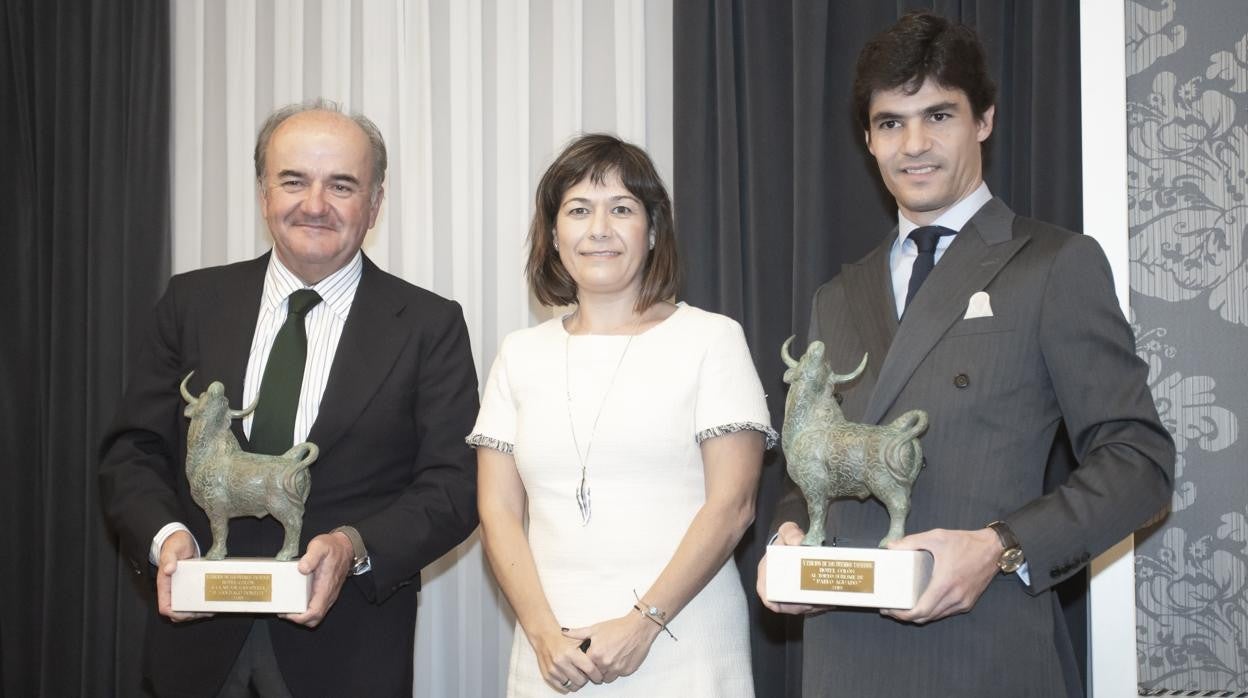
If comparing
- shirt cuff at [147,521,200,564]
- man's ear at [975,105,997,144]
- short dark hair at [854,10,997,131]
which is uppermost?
short dark hair at [854,10,997,131]

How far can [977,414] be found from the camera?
1900 mm

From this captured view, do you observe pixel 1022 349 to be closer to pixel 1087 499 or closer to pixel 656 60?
pixel 1087 499

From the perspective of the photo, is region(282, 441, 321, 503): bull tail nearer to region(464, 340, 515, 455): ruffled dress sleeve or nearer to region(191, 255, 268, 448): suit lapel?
region(191, 255, 268, 448): suit lapel

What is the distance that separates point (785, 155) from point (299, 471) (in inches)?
68.5

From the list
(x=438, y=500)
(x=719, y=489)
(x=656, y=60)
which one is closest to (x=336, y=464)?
(x=438, y=500)

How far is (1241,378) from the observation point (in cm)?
256

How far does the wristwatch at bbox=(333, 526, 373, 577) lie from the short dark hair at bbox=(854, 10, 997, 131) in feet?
4.25

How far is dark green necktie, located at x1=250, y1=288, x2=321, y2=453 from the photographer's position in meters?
2.42

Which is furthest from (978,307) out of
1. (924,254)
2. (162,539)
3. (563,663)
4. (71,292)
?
(71,292)

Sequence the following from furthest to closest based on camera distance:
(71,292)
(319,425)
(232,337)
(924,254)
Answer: (71,292) < (232,337) < (319,425) < (924,254)

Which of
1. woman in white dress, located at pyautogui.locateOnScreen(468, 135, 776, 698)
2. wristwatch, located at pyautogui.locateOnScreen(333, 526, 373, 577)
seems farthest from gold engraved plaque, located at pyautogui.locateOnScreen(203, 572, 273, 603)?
woman in white dress, located at pyautogui.locateOnScreen(468, 135, 776, 698)

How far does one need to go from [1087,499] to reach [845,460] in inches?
14.5

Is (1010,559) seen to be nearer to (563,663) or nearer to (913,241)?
(913,241)

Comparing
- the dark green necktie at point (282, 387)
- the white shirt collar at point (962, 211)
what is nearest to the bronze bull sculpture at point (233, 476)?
the dark green necktie at point (282, 387)
